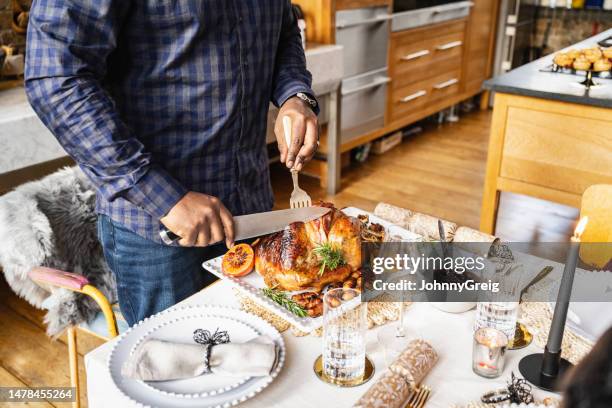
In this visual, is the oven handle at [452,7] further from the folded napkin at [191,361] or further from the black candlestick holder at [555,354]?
the folded napkin at [191,361]

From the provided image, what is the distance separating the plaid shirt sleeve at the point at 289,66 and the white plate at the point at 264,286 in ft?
1.11

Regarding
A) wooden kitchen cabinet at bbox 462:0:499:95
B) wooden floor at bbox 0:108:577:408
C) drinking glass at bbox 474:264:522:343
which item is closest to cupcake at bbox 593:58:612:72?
wooden floor at bbox 0:108:577:408

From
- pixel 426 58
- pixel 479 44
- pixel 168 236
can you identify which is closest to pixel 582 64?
pixel 168 236

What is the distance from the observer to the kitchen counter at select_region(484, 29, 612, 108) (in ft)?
6.94

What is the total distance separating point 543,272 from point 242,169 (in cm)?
64

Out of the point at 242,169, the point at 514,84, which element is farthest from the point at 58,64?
the point at 514,84

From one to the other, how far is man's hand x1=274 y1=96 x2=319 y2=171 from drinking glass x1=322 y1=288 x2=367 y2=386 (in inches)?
16.6

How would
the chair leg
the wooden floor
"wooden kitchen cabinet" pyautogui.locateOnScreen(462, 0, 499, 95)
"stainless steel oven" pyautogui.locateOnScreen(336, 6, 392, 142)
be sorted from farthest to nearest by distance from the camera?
"wooden kitchen cabinet" pyautogui.locateOnScreen(462, 0, 499, 95), "stainless steel oven" pyautogui.locateOnScreen(336, 6, 392, 142), the wooden floor, the chair leg

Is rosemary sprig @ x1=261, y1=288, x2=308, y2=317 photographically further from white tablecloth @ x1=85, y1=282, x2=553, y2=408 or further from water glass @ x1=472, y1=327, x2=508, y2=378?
water glass @ x1=472, y1=327, x2=508, y2=378

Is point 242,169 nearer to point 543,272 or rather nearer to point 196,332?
point 196,332

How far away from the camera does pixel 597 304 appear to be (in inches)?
39.4

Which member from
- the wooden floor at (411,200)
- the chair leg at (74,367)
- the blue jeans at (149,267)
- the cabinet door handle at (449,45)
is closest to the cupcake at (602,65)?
the wooden floor at (411,200)

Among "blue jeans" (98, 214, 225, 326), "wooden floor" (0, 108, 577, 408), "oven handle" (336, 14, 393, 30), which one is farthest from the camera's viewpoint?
"oven handle" (336, 14, 393, 30)

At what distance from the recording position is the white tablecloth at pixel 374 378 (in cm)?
82
